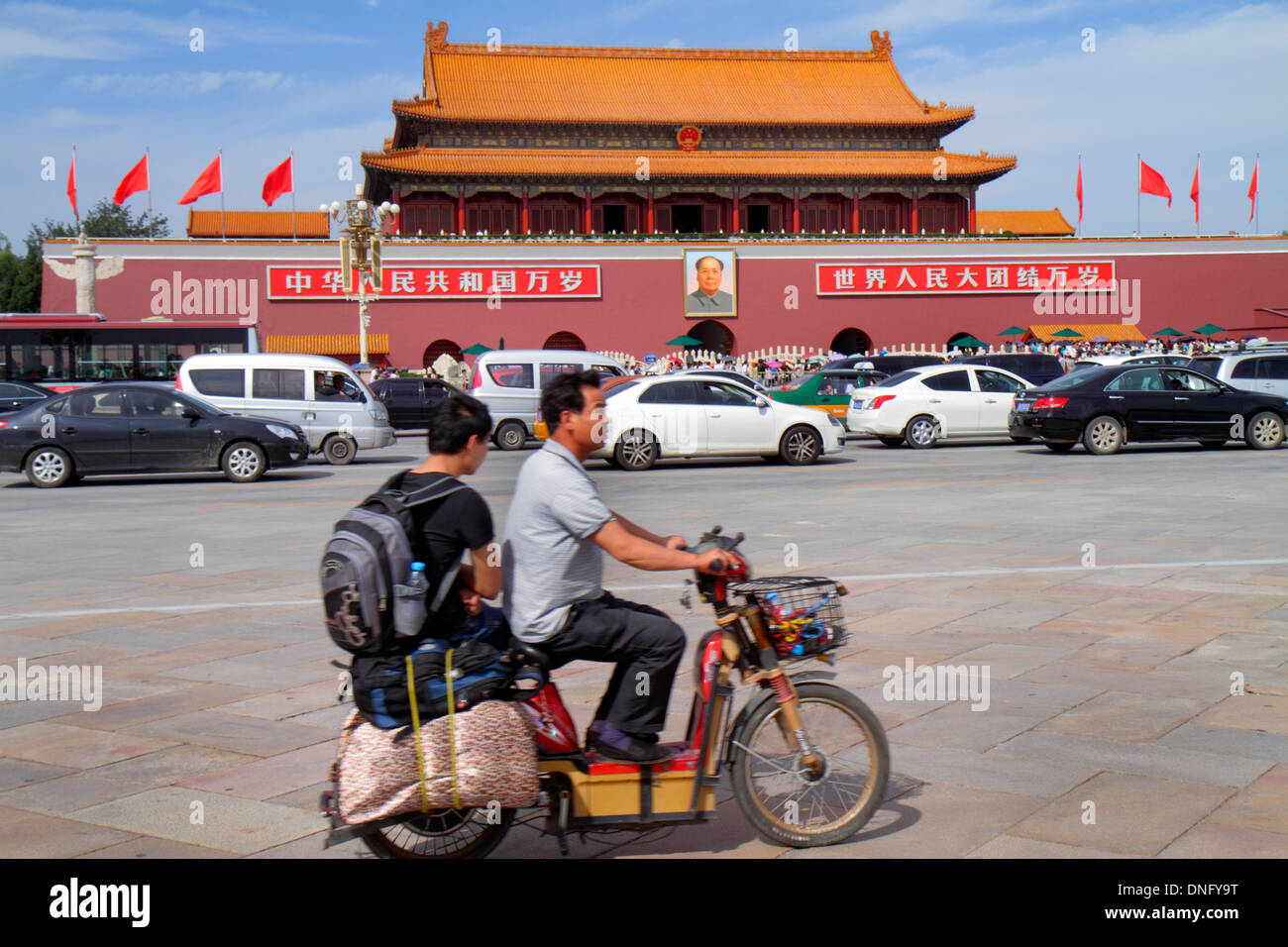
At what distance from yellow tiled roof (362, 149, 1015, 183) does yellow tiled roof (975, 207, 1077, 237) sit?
8221mm

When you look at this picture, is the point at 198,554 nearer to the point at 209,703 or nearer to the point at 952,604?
the point at 209,703

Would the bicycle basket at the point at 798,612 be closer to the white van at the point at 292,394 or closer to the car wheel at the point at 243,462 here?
the car wheel at the point at 243,462

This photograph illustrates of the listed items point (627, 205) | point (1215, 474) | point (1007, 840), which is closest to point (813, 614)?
Result: point (1007, 840)

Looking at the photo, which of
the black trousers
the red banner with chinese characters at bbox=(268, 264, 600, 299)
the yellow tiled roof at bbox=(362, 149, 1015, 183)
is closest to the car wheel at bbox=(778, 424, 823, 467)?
the black trousers

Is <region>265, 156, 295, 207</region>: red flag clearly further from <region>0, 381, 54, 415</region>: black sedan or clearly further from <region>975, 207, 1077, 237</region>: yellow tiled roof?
<region>975, 207, 1077, 237</region>: yellow tiled roof

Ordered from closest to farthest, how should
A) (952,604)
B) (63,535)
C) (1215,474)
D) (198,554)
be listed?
1. (952,604)
2. (198,554)
3. (63,535)
4. (1215,474)

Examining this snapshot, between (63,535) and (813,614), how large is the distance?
9.37 m

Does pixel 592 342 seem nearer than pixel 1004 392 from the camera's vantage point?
No

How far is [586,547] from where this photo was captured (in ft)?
12.4

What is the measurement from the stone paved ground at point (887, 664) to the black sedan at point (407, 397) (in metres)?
14.7

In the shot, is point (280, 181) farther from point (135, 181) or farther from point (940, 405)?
point (940, 405)

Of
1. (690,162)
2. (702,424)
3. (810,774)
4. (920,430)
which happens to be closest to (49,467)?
(702,424)

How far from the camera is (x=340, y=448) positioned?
1991cm

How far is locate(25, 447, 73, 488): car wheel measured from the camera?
15914mm
